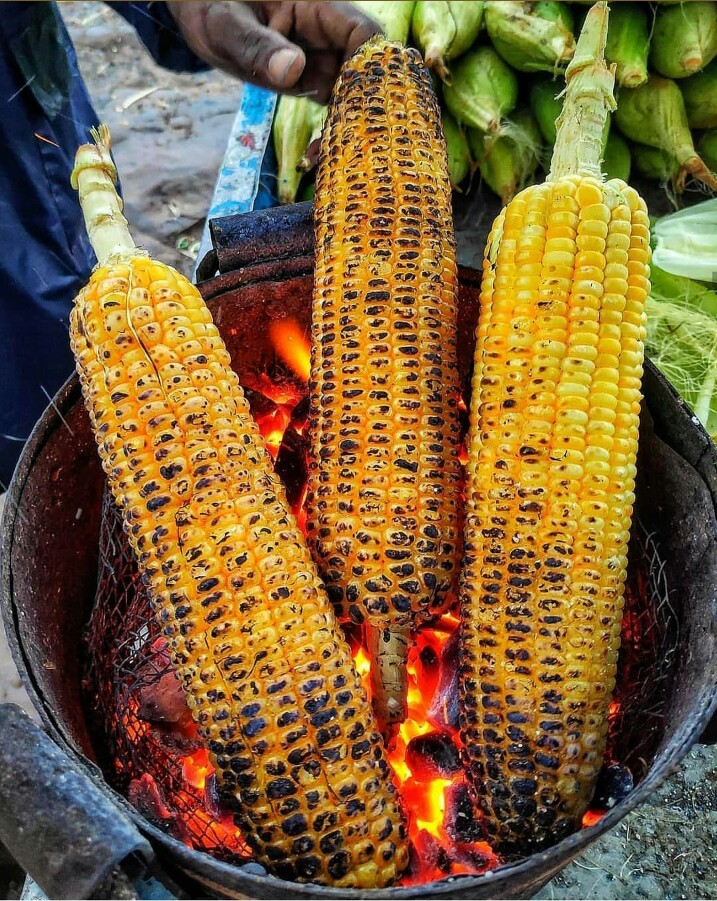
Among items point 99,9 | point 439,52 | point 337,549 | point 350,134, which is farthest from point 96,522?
point 99,9

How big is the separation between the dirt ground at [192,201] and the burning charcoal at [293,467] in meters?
1.07

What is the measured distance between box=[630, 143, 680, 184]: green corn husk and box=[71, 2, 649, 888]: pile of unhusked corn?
1.69m

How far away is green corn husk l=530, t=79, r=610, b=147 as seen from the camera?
271cm

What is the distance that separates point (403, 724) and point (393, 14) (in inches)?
94.2

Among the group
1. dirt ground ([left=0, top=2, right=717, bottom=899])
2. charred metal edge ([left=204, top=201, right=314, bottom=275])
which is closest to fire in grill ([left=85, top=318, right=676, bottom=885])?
charred metal edge ([left=204, top=201, right=314, bottom=275])

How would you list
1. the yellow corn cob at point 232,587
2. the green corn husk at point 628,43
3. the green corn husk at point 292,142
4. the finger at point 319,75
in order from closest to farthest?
the yellow corn cob at point 232,587 → the finger at point 319,75 → the green corn husk at point 628,43 → the green corn husk at point 292,142

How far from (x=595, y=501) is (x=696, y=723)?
1.12 ft

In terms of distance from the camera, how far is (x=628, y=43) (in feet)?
8.20

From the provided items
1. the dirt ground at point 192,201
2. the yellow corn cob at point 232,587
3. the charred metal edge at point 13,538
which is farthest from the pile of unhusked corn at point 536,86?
the yellow corn cob at point 232,587

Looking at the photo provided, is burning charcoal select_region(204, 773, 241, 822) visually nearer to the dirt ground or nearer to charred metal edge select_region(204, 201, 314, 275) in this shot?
the dirt ground

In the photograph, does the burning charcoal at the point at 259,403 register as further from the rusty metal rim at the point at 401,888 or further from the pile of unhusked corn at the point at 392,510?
the rusty metal rim at the point at 401,888

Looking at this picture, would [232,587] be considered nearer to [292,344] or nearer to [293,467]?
[293,467]

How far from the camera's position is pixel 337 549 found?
1269mm

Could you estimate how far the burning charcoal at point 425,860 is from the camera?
46.3 inches
